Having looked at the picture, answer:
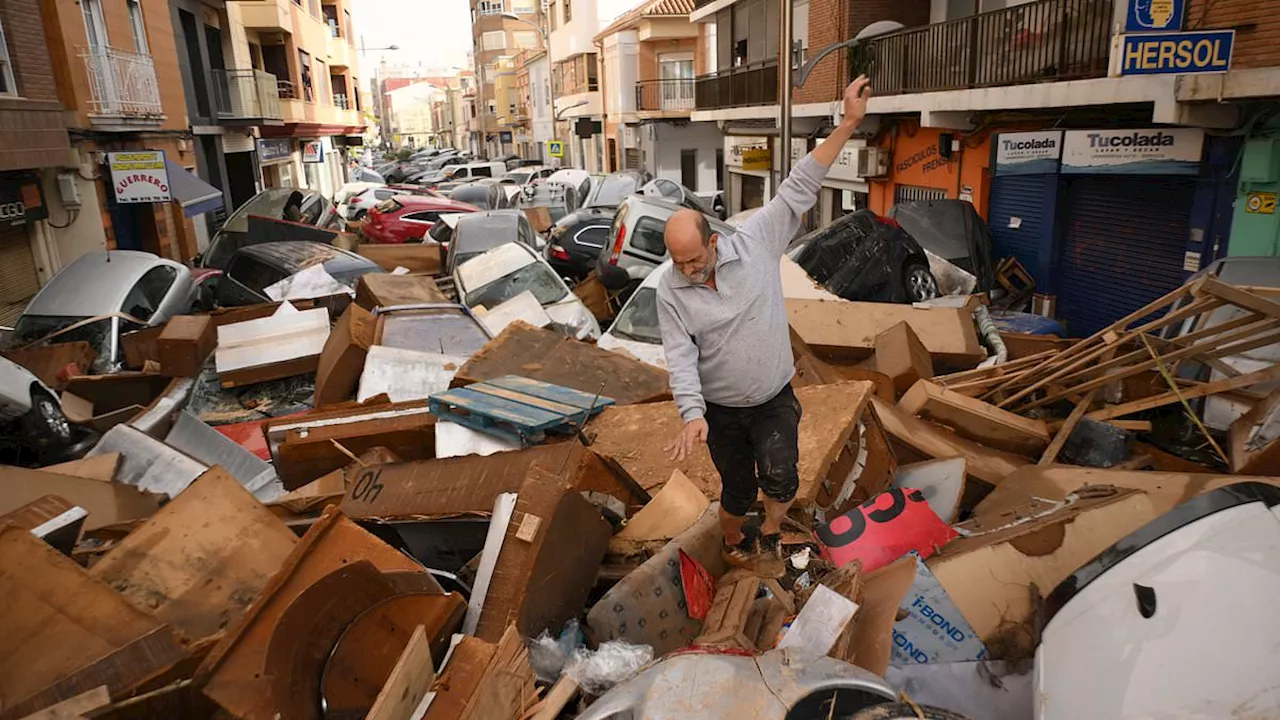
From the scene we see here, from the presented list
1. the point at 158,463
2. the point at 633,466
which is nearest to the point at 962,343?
the point at 633,466

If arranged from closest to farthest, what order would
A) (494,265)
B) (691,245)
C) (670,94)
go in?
(691,245)
(494,265)
(670,94)

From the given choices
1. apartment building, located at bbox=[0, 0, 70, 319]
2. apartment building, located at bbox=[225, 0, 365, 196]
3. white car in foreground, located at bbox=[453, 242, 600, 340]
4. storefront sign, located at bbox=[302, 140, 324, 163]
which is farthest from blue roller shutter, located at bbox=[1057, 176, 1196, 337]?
storefront sign, located at bbox=[302, 140, 324, 163]

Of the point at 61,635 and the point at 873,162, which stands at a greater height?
the point at 873,162

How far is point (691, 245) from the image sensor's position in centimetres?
317

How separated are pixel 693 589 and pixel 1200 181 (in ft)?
27.3

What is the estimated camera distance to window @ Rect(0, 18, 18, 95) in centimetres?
1162

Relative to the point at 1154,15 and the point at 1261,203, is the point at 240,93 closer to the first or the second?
the point at 1154,15

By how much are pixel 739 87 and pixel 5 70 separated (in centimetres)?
1456

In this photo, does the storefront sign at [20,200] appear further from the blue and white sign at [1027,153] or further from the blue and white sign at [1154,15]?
the blue and white sign at [1154,15]

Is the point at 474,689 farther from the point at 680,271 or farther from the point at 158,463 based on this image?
the point at 158,463

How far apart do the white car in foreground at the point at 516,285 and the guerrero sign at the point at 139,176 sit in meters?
6.76

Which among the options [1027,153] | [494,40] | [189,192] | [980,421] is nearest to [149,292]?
[189,192]

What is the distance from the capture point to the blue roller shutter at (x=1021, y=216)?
36.9 ft

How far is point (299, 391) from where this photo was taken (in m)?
7.12
